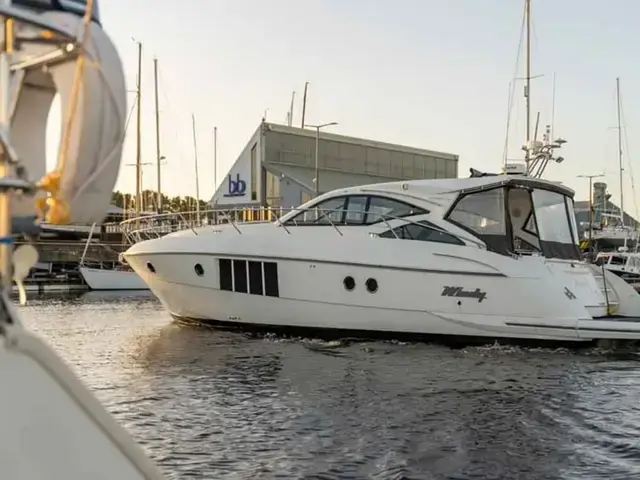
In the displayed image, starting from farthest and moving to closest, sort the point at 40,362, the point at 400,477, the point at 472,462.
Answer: the point at 472,462 → the point at 400,477 → the point at 40,362

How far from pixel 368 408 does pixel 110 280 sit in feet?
83.2

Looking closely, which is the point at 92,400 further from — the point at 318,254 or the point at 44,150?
the point at 318,254

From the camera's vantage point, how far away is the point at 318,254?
13477 millimetres

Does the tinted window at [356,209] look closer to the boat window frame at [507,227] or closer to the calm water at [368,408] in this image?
the boat window frame at [507,227]

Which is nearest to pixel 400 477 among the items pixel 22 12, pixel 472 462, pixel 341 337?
pixel 472 462

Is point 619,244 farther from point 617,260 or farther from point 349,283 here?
point 349,283

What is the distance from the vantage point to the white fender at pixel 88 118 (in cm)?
234

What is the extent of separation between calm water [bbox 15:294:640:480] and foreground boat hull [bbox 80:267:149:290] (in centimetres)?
1836

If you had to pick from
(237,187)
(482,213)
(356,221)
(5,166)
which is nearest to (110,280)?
(237,187)

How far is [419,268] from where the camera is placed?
12.7 metres

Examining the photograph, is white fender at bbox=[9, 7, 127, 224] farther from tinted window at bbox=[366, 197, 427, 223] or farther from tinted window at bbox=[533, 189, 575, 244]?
tinted window at bbox=[533, 189, 575, 244]

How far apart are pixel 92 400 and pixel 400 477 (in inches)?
170

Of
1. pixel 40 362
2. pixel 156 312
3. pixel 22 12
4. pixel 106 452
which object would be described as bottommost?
pixel 156 312

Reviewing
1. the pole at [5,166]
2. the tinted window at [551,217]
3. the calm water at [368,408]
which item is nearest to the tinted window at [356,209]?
the calm water at [368,408]
